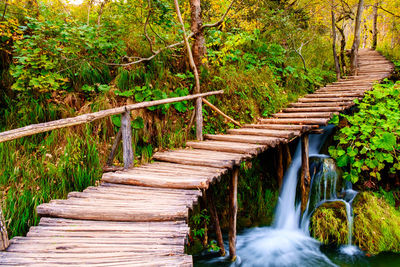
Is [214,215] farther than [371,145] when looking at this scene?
No

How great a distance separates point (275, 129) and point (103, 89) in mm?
3937

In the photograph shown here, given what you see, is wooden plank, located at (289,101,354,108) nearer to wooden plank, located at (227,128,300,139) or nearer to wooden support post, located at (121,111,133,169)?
wooden plank, located at (227,128,300,139)

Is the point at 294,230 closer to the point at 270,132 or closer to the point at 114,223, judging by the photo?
the point at 270,132

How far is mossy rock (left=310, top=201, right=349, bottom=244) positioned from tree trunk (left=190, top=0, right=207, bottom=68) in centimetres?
455

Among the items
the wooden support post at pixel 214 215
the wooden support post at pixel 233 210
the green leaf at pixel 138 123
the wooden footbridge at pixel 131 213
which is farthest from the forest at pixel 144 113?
the wooden footbridge at pixel 131 213

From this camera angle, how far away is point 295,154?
293 inches

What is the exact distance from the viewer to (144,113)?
222 inches

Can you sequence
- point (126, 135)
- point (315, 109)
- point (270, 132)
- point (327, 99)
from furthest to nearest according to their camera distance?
1. point (327, 99)
2. point (315, 109)
3. point (270, 132)
4. point (126, 135)

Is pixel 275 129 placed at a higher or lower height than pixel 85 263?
higher

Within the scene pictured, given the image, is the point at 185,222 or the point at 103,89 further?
the point at 103,89

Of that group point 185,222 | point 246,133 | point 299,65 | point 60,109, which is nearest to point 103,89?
point 60,109

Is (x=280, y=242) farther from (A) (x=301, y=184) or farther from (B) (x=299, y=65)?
(B) (x=299, y=65)

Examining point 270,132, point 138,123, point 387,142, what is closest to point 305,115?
point 270,132

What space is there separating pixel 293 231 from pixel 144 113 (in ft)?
14.3
